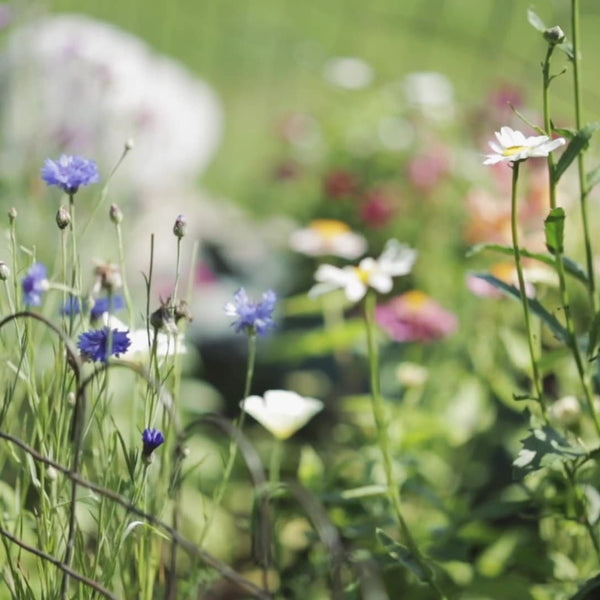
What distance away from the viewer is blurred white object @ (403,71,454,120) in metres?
2.82

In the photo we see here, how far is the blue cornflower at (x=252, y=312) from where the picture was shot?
1126 millimetres

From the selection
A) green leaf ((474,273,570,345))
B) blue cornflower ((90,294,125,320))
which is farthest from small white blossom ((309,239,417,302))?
blue cornflower ((90,294,125,320))

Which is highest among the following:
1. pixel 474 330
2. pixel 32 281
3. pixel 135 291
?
pixel 32 281

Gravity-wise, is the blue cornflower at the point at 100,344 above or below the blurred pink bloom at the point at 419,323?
above

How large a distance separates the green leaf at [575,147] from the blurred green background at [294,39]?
2895mm

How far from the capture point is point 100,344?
1.07 metres

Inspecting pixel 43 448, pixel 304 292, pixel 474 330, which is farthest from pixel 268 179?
pixel 43 448

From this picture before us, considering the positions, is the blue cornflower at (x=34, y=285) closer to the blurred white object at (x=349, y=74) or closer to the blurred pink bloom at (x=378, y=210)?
the blurred pink bloom at (x=378, y=210)

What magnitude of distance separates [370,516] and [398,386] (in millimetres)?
678

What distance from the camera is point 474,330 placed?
2174 mm

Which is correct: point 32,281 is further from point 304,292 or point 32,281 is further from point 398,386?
point 304,292

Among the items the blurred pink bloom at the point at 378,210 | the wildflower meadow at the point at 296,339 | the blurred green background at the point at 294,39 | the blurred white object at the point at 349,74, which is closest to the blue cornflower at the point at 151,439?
the wildflower meadow at the point at 296,339

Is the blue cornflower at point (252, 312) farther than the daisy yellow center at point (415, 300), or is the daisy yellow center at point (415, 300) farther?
the daisy yellow center at point (415, 300)

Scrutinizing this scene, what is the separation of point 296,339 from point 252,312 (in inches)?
40.9
